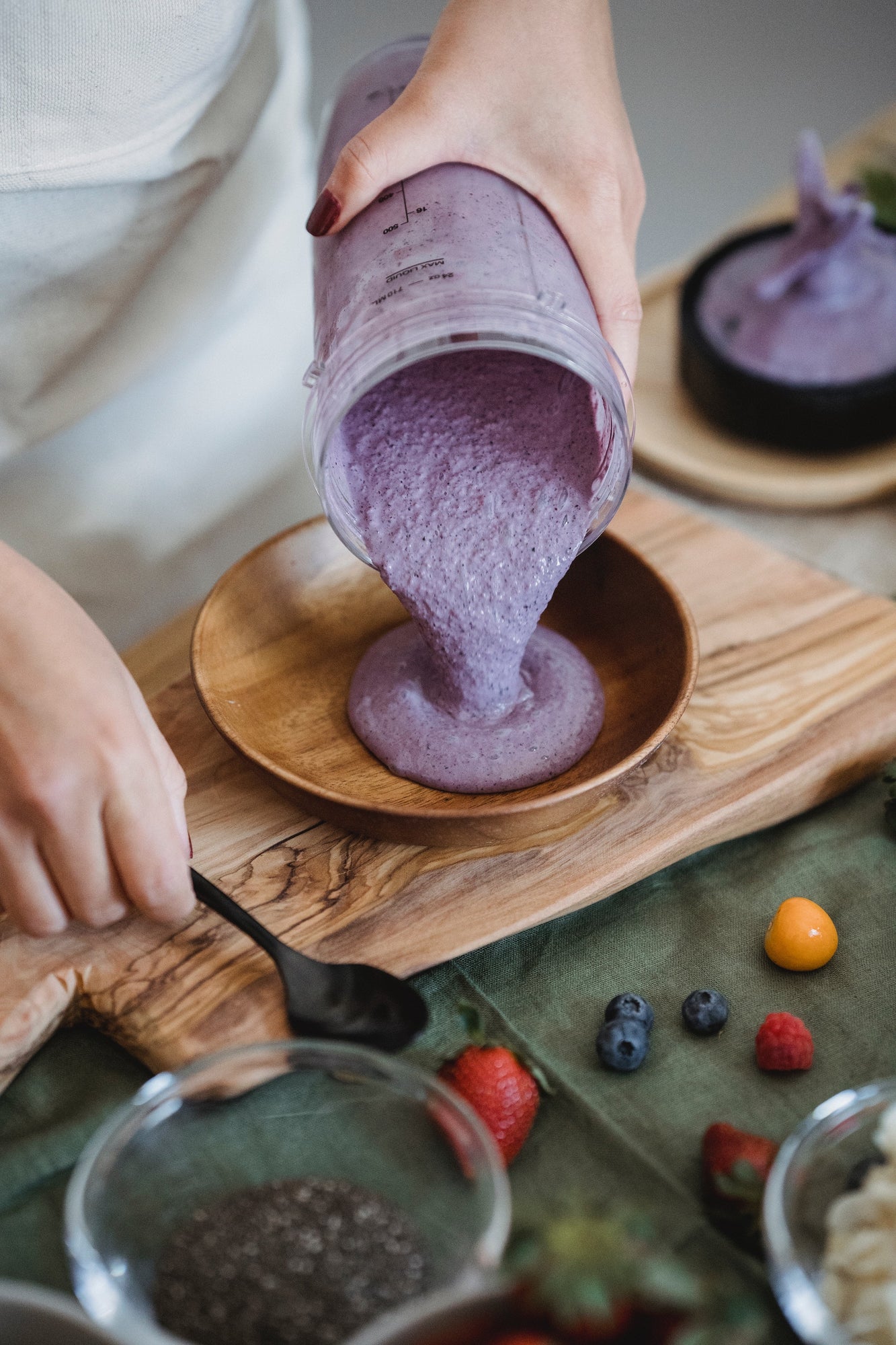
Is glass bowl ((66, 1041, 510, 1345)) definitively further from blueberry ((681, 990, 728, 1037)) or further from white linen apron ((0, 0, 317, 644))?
white linen apron ((0, 0, 317, 644))

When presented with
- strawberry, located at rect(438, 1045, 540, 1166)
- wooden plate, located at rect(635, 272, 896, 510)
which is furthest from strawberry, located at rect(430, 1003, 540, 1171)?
wooden plate, located at rect(635, 272, 896, 510)

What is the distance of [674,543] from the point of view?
131 cm

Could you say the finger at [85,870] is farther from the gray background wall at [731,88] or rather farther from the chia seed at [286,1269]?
the gray background wall at [731,88]

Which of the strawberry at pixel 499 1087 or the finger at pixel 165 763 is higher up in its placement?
the finger at pixel 165 763

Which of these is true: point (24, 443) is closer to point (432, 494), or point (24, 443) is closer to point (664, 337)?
point (432, 494)

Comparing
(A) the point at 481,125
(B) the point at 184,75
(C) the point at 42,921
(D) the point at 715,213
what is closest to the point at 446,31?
(A) the point at 481,125

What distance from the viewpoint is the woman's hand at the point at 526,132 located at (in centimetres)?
86

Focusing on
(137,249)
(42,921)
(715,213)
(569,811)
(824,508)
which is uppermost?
(137,249)

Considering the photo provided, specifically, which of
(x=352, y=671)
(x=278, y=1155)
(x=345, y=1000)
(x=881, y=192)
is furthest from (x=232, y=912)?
(x=881, y=192)

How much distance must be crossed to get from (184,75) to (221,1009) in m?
0.83

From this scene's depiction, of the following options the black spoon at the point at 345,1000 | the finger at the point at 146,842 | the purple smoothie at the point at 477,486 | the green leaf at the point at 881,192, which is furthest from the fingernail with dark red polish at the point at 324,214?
the green leaf at the point at 881,192

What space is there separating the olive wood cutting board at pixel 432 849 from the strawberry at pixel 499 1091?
0.37 ft

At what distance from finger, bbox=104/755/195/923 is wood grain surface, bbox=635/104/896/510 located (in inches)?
36.1

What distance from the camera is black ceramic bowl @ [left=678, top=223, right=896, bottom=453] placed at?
4.60ft
